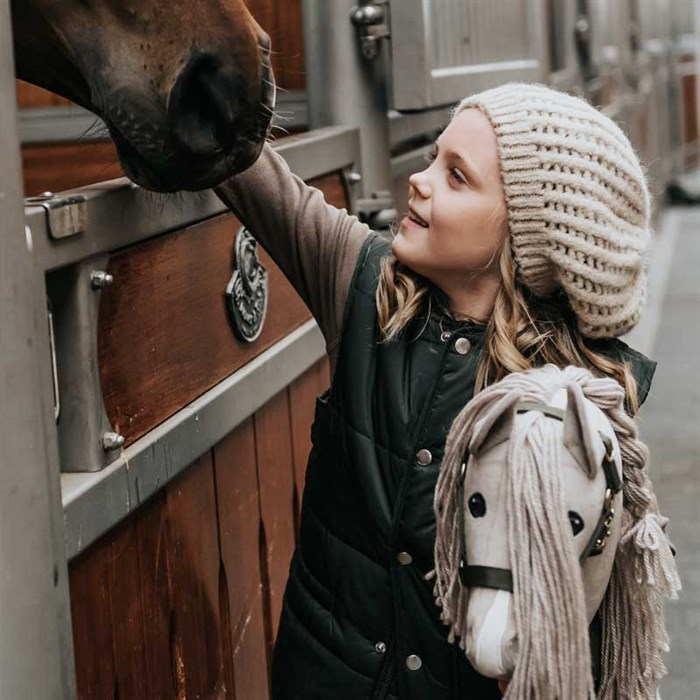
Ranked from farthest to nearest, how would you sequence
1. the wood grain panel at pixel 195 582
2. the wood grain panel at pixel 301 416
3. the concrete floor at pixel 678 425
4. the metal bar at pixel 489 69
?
the concrete floor at pixel 678 425 → the metal bar at pixel 489 69 → the wood grain panel at pixel 301 416 → the wood grain panel at pixel 195 582

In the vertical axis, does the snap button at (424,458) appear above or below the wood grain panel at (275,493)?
above

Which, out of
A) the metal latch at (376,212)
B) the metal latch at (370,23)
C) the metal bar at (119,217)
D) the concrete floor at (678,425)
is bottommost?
the concrete floor at (678,425)

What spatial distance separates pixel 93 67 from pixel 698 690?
2.47 metres

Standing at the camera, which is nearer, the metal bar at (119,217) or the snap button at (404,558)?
the metal bar at (119,217)

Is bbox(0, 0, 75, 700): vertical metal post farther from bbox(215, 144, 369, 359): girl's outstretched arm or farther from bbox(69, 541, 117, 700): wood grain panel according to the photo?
bbox(215, 144, 369, 359): girl's outstretched arm

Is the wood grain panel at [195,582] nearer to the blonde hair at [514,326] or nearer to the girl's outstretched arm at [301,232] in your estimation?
the girl's outstretched arm at [301,232]

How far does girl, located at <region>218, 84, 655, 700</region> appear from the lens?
1.97 meters

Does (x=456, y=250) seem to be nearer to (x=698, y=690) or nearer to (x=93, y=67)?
(x=93, y=67)

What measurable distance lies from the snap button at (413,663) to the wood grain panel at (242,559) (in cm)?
51

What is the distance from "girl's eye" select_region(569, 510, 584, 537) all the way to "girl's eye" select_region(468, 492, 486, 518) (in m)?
0.10

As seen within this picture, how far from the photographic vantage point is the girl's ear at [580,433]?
1.67m

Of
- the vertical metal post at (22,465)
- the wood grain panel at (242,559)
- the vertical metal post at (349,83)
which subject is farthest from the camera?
the vertical metal post at (349,83)

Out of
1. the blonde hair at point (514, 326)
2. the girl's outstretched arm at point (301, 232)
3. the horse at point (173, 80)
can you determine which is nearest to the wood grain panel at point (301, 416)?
the girl's outstretched arm at point (301, 232)

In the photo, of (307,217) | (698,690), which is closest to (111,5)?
(307,217)
